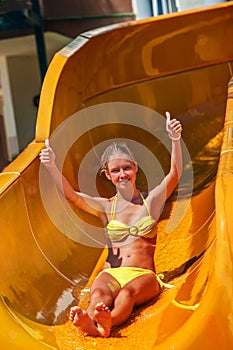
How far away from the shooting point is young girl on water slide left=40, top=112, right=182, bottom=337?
1.84 meters

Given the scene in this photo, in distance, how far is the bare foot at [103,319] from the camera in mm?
1726

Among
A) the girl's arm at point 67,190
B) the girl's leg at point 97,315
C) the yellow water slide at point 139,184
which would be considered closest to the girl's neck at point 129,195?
the girl's arm at point 67,190

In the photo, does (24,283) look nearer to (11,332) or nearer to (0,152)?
(11,332)

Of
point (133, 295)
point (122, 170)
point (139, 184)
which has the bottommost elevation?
A: point (139, 184)

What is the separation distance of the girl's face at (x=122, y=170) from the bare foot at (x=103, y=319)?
601 mm

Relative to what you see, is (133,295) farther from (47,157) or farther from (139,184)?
(139,184)

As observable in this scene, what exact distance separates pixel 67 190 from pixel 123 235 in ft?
1.28

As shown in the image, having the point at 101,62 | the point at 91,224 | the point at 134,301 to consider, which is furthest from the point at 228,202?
the point at 101,62

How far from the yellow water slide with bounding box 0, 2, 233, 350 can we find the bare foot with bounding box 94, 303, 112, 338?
0.10 ft

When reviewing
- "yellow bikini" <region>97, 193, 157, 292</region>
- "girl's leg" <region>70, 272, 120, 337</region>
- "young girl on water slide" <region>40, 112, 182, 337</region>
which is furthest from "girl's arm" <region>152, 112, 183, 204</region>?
"girl's leg" <region>70, 272, 120, 337</region>

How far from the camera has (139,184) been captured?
114 inches

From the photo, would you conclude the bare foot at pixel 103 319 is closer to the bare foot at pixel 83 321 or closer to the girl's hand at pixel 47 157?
the bare foot at pixel 83 321

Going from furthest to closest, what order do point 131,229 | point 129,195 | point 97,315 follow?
point 129,195
point 131,229
point 97,315

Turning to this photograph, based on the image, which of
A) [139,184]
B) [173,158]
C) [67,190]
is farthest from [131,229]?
[139,184]
